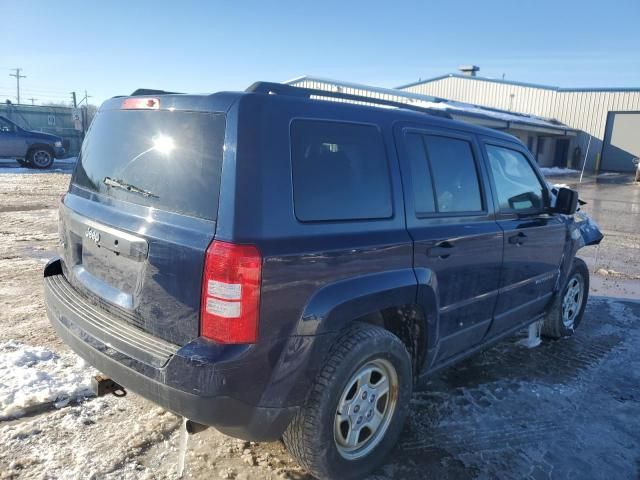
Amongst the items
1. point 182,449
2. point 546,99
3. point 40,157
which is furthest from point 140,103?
point 546,99

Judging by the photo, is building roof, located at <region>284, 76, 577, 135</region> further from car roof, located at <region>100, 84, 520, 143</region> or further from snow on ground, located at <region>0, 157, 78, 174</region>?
car roof, located at <region>100, 84, 520, 143</region>

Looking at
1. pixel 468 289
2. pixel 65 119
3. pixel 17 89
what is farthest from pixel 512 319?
pixel 17 89

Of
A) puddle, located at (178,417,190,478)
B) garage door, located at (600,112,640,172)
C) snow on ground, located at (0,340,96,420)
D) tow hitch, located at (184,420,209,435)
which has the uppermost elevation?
garage door, located at (600,112,640,172)

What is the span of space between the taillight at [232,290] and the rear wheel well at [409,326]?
0.94 meters

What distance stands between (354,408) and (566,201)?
262 centimetres

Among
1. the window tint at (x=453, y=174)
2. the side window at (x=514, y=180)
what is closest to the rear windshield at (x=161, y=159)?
the window tint at (x=453, y=174)

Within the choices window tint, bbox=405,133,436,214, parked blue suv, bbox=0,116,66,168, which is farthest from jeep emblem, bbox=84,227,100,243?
parked blue suv, bbox=0,116,66,168

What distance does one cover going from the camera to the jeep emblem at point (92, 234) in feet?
8.65

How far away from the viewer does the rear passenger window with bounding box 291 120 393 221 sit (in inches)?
92.5

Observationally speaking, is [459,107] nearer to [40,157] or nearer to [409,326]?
[40,157]

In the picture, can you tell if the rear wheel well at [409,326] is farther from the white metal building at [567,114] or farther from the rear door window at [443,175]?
the white metal building at [567,114]

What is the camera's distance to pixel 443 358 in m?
3.29

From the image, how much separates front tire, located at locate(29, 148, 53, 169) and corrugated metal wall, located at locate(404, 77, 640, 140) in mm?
27858

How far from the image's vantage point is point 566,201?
13.4 feet
